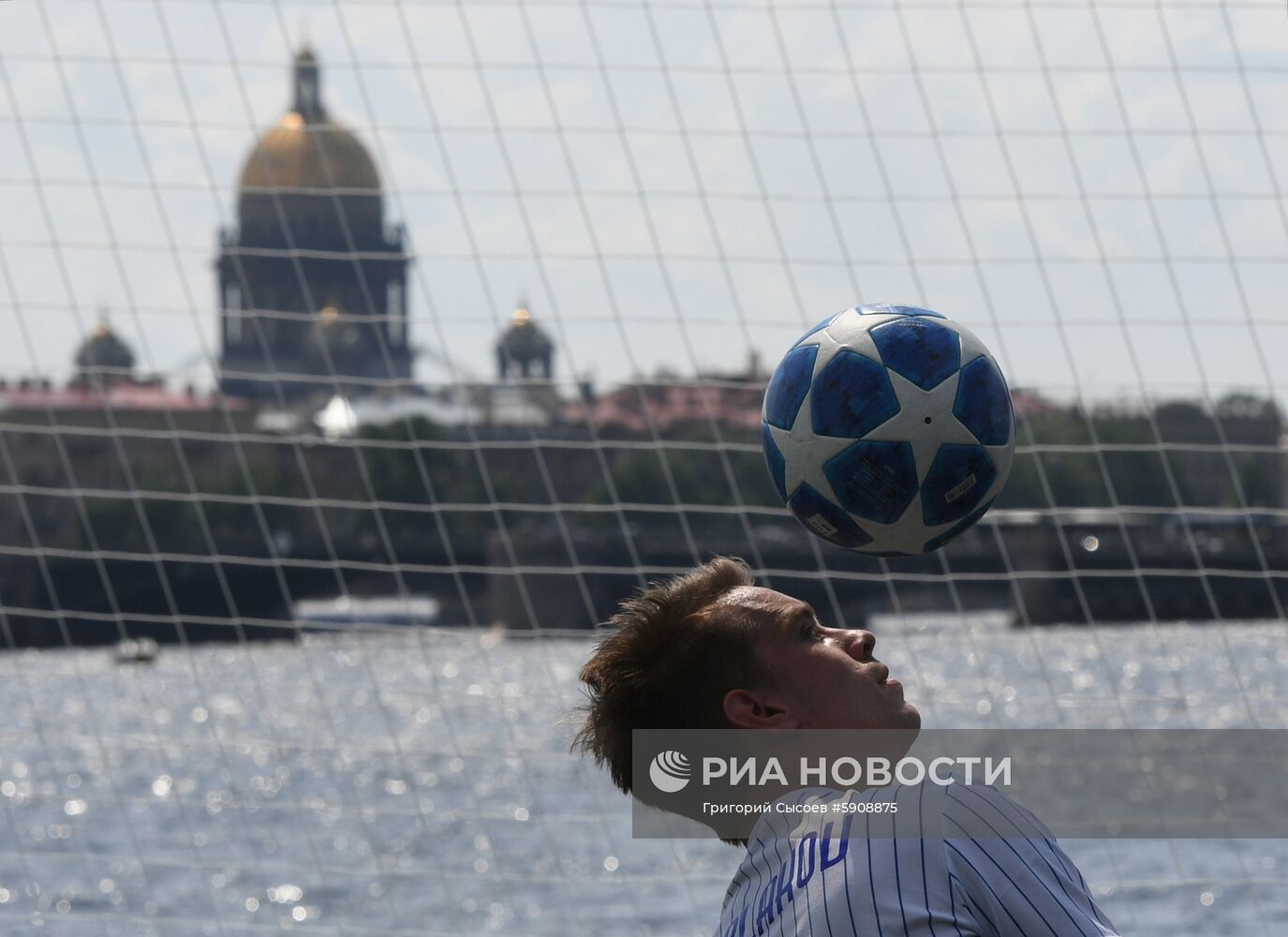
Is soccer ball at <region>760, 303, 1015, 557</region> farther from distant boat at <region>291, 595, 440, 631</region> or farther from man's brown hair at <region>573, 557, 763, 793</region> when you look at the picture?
distant boat at <region>291, 595, 440, 631</region>

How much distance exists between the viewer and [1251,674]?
46375 mm

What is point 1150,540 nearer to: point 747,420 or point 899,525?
point 747,420

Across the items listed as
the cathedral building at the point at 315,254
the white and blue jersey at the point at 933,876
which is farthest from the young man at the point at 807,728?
the cathedral building at the point at 315,254

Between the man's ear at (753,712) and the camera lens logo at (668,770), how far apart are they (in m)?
0.10

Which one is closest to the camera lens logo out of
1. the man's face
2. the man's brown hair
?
the man's brown hair

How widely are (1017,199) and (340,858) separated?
1601 centimetres

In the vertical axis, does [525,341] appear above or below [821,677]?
above

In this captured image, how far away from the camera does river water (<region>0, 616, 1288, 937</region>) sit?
9.30m

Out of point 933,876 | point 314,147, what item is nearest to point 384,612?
point 314,147

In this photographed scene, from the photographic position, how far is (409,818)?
80.4 feet

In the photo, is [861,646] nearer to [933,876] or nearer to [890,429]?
[933,876]

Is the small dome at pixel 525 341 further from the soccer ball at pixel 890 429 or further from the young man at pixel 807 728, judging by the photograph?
the young man at pixel 807 728

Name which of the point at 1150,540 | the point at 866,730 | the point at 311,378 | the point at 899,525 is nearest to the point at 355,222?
the point at 311,378

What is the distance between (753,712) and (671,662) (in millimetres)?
125
